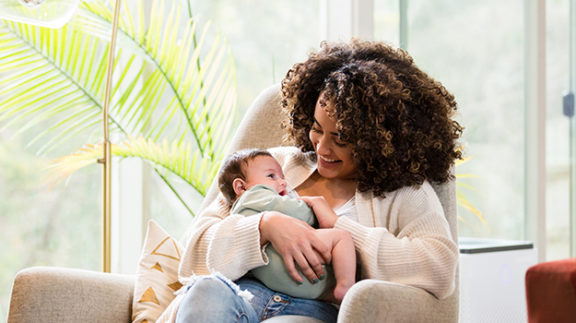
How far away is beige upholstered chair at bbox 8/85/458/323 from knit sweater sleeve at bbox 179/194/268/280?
0.55ft

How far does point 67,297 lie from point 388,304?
2.29 ft

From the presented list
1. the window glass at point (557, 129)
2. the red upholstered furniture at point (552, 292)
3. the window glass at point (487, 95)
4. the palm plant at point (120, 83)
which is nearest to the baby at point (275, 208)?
the red upholstered furniture at point (552, 292)

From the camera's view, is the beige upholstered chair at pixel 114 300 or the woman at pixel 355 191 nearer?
the beige upholstered chair at pixel 114 300

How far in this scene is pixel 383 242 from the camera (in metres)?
1.47

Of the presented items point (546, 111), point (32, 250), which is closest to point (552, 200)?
point (546, 111)

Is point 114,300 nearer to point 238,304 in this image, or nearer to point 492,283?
point 238,304

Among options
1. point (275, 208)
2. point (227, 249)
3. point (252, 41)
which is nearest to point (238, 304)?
point (227, 249)

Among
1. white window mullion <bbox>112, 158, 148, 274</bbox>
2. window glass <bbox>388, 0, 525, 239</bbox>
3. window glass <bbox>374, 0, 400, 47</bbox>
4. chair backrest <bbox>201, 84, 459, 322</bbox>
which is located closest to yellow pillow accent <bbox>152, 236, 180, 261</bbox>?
chair backrest <bbox>201, 84, 459, 322</bbox>

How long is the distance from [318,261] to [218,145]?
1.23m

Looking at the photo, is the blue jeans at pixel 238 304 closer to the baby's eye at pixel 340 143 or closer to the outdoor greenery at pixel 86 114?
the baby's eye at pixel 340 143

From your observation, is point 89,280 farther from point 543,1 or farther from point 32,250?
point 543,1

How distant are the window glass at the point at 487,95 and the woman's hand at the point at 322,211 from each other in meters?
1.93

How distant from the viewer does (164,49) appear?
244cm

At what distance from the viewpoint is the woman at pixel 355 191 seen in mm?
1445
